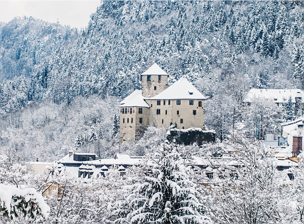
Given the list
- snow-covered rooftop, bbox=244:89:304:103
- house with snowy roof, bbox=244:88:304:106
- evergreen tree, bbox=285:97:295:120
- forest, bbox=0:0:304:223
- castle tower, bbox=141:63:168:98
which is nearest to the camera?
forest, bbox=0:0:304:223

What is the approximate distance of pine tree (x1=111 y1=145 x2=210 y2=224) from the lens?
52.4ft

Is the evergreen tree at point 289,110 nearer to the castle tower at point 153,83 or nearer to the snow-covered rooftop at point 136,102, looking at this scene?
the castle tower at point 153,83

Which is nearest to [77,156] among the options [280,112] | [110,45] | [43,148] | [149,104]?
[149,104]

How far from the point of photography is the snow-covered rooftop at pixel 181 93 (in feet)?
222

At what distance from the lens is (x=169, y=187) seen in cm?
1641

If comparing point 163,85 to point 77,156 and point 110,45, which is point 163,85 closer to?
point 77,156

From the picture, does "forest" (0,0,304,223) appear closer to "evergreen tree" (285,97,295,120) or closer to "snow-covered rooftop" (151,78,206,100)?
"evergreen tree" (285,97,295,120)

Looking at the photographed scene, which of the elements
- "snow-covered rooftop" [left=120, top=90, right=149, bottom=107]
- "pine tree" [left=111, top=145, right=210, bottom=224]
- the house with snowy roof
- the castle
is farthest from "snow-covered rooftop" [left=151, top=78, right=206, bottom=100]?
"pine tree" [left=111, top=145, right=210, bottom=224]

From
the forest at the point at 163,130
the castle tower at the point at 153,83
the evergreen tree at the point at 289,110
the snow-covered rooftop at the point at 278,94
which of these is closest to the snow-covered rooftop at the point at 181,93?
the castle tower at the point at 153,83

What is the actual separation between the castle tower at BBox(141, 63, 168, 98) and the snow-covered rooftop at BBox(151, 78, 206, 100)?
269 cm

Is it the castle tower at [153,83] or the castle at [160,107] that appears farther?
the castle tower at [153,83]

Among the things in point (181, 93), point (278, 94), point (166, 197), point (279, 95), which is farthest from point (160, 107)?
point (166, 197)

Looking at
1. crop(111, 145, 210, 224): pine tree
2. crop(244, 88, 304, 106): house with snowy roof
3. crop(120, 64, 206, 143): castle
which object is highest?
crop(244, 88, 304, 106): house with snowy roof

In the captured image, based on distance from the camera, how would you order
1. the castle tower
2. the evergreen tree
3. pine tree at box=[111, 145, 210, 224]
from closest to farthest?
pine tree at box=[111, 145, 210, 224] → the castle tower → the evergreen tree
